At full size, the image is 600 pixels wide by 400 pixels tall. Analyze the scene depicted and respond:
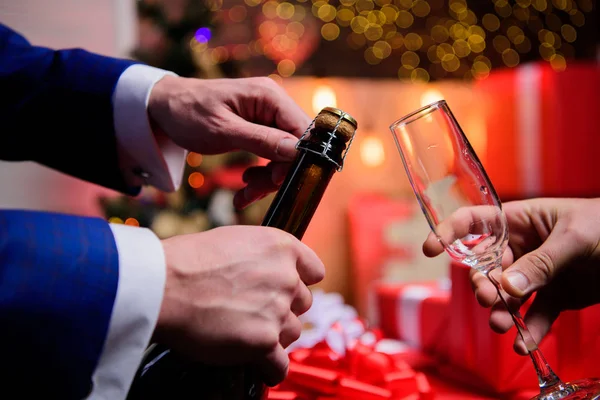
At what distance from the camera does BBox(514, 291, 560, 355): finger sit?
0.70m

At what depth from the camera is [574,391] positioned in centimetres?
53

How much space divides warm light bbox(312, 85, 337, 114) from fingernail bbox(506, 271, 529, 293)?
2267mm

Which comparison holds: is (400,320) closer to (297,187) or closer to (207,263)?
(297,187)

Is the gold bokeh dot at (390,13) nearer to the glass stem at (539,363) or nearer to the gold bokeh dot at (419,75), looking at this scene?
the gold bokeh dot at (419,75)

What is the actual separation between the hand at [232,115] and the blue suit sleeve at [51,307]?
0.35m

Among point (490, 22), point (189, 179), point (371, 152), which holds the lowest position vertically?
point (189, 179)

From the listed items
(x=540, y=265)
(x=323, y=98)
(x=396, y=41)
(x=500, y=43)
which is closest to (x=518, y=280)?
(x=540, y=265)

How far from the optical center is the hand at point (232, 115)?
2.46 feet

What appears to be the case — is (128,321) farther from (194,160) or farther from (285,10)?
(285,10)

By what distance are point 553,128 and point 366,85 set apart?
1.04 metres

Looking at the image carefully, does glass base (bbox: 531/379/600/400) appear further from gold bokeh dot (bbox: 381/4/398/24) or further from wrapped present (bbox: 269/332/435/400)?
gold bokeh dot (bbox: 381/4/398/24)

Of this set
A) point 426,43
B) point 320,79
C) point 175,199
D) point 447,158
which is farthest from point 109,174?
point 426,43

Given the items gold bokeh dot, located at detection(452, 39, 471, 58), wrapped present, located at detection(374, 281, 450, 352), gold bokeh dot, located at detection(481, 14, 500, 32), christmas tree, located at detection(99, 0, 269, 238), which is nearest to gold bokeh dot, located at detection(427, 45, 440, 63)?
gold bokeh dot, located at detection(452, 39, 471, 58)

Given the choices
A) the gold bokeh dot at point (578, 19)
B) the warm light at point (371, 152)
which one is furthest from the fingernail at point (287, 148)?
the gold bokeh dot at point (578, 19)
